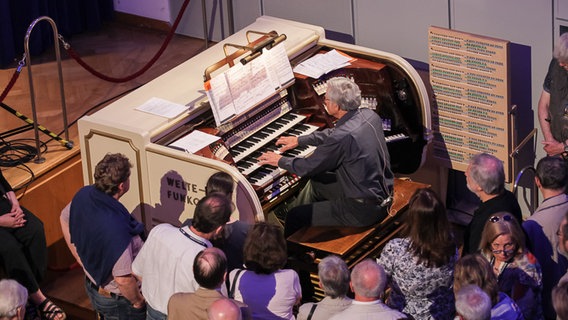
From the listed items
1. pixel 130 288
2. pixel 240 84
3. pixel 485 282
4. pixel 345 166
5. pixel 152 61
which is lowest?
pixel 130 288

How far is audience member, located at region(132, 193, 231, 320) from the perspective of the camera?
6.28 m

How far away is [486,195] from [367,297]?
1.35m

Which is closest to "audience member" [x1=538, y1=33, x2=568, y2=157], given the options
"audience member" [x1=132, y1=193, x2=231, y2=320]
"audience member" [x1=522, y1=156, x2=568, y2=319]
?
"audience member" [x1=522, y1=156, x2=568, y2=319]

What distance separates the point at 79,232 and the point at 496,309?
2.51 m

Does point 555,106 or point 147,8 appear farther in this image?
point 147,8

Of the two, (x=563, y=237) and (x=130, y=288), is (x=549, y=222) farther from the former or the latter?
(x=130, y=288)

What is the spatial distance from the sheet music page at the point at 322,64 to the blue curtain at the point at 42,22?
9.55ft

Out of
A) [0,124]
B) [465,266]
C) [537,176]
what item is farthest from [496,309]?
[0,124]

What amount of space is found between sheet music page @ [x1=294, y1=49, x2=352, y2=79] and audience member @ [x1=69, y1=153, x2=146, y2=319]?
203 cm

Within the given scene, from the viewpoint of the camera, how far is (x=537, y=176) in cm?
685

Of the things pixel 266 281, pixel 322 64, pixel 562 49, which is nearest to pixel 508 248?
pixel 266 281

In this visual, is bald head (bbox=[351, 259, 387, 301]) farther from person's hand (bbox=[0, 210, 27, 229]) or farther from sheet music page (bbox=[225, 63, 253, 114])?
person's hand (bbox=[0, 210, 27, 229])

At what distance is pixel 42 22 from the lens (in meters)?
10.4

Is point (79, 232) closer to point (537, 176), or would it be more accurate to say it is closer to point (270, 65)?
point (270, 65)
